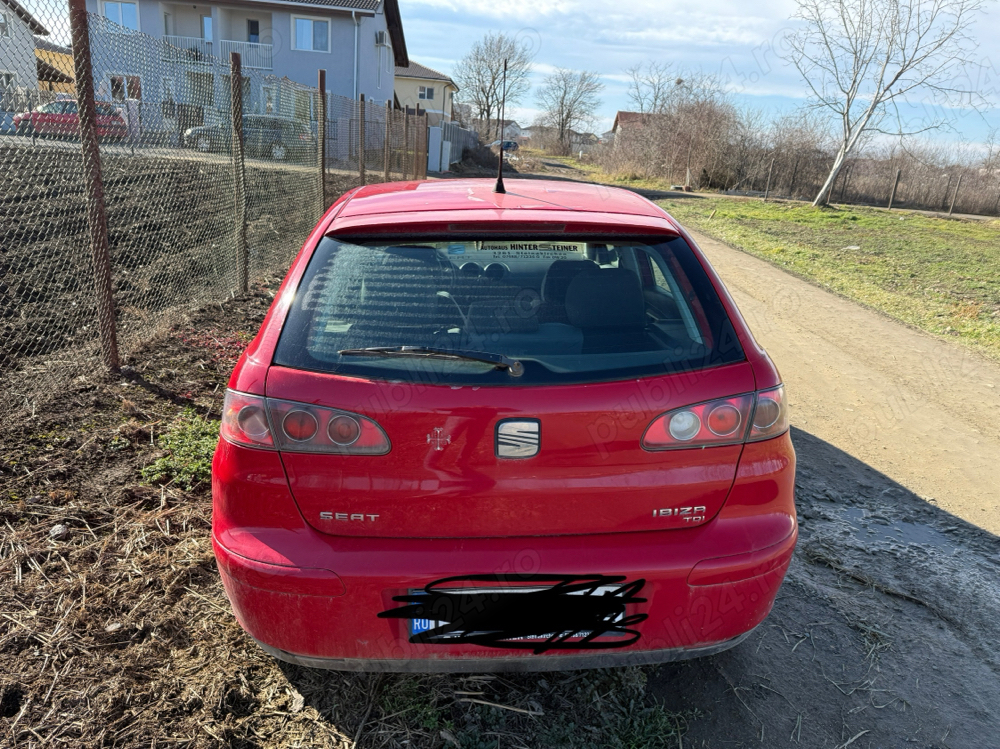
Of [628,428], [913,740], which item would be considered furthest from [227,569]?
[913,740]

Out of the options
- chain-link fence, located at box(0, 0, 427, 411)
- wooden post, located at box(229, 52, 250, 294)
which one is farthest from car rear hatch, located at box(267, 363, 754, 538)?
wooden post, located at box(229, 52, 250, 294)

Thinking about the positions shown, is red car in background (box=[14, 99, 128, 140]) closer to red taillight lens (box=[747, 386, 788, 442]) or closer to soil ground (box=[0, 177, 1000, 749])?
soil ground (box=[0, 177, 1000, 749])

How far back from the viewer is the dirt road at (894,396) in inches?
176

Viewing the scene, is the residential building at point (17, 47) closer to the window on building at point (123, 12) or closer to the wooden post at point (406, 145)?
the wooden post at point (406, 145)

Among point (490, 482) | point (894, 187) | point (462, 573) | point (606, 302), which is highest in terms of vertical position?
Answer: point (894, 187)

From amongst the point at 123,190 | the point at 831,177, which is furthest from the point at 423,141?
the point at 831,177

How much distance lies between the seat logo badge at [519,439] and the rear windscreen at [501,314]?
0.12m

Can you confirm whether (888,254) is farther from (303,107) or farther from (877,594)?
(877,594)

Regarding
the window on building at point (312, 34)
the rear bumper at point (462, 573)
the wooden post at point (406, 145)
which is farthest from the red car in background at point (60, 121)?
the window on building at point (312, 34)

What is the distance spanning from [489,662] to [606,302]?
1.16m

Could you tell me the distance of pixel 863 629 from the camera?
2959mm

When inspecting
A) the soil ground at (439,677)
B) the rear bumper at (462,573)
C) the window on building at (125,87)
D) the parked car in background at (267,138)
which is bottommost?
the soil ground at (439,677)

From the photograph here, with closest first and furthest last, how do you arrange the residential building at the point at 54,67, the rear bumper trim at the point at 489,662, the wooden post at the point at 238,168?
the rear bumper trim at the point at 489,662 → the residential building at the point at 54,67 → the wooden post at the point at 238,168

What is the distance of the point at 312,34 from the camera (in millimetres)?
34031
